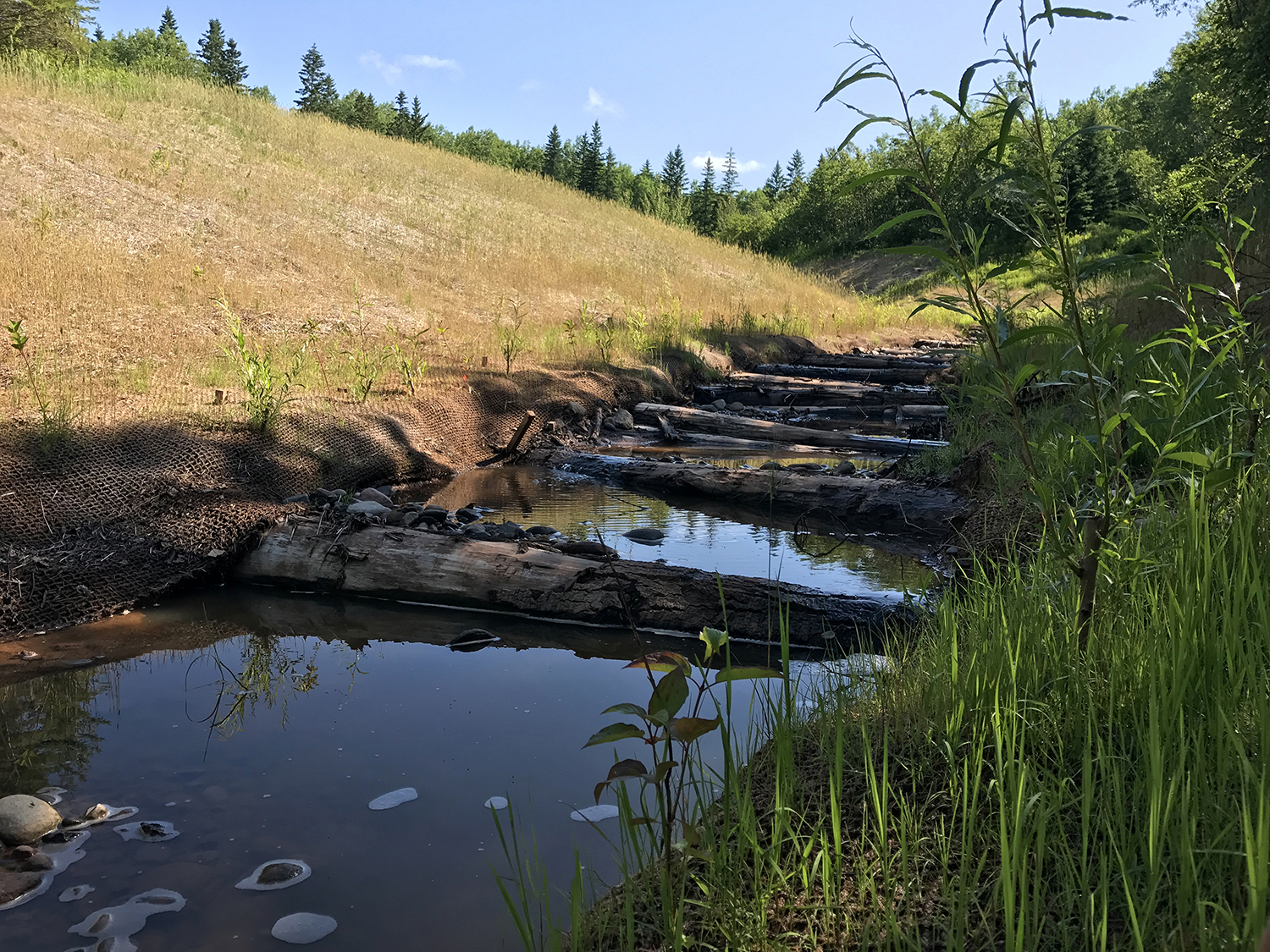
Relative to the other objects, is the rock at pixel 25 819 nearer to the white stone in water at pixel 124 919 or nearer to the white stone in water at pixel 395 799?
the white stone in water at pixel 124 919

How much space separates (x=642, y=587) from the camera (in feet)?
13.8

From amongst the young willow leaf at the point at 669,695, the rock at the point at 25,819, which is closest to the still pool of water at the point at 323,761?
the rock at the point at 25,819

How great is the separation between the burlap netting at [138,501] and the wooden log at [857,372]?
906 cm

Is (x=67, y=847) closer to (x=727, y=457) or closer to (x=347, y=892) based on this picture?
(x=347, y=892)

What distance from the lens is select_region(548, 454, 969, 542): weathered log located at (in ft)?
19.0

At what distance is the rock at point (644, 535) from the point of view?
233 inches

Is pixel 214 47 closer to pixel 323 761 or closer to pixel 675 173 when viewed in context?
pixel 675 173

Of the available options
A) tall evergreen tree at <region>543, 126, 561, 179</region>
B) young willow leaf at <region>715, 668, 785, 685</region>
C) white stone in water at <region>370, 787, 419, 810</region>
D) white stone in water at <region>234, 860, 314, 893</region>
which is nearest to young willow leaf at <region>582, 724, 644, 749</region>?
young willow leaf at <region>715, 668, 785, 685</region>

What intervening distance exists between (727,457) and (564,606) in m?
4.97

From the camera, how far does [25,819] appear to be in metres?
2.47

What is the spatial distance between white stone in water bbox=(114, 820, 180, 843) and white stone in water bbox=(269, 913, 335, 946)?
59 centimetres

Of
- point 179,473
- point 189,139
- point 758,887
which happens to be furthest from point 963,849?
point 189,139

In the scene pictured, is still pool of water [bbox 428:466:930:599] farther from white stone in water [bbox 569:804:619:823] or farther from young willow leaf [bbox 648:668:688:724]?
young willow leaf [bbox 648:668:688:724]

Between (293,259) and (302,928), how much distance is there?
16.1 meters
